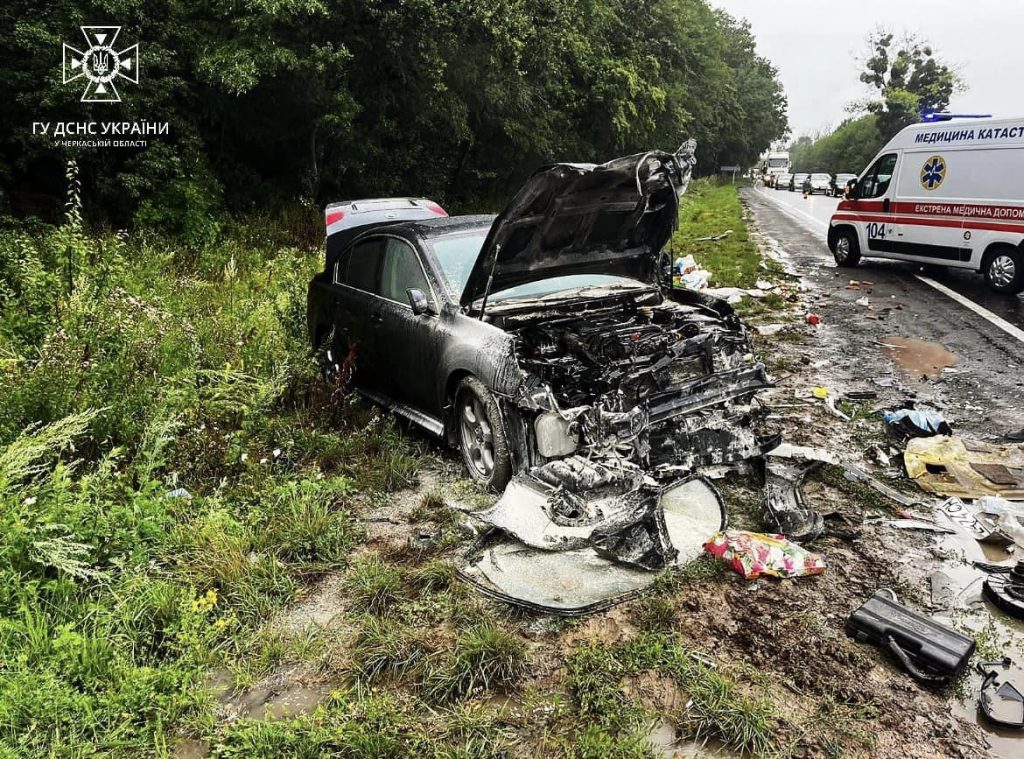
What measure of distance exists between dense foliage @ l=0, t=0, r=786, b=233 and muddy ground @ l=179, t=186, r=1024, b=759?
33.0 ft

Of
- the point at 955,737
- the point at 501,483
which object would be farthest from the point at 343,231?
the point at 955,737

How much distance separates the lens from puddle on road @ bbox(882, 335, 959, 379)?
717 centimetres

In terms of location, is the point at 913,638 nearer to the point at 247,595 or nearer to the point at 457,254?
the point at 247,595

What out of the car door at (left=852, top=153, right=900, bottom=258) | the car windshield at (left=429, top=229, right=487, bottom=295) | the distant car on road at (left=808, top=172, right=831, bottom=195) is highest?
the distant car on road at (left=808, top=172, right=831, bottom=195)

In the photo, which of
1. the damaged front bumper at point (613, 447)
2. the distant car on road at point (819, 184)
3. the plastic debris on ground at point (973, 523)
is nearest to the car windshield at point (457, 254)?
the damaged front bumper at point (613, 447)

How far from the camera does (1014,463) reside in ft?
15.9

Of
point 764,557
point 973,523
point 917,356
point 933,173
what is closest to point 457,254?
point 764,557

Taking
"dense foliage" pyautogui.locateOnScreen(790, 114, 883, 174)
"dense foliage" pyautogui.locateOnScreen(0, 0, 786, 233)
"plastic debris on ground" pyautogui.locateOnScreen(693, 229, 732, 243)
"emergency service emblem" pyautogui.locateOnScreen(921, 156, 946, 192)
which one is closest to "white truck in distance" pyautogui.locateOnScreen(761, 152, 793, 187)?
"dense foliage" pyautogui.locateOnScreen(790, 114, 883, 174)

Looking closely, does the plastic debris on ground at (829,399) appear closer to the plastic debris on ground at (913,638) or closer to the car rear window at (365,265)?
the plastic debris on ground at (913,638)

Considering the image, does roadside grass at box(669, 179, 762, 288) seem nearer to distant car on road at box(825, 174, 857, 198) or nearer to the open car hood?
the open car hood

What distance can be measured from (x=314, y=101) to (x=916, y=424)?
41.7 ft

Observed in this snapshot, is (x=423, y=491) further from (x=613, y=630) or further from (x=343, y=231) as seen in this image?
(x=343, y=231)

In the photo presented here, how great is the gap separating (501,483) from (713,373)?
157 cm

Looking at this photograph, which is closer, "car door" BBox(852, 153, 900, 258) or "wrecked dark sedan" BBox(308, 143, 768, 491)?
"wrecked dark sedan" BBox(308, 143, 768, 491)
